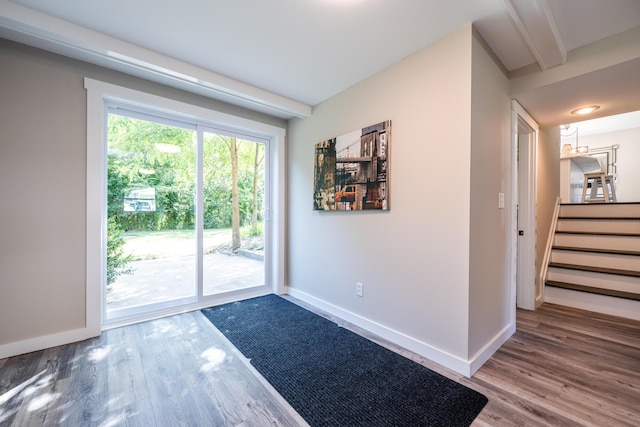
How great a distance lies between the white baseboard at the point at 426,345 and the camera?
178 centimetres

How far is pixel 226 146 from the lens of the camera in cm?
314

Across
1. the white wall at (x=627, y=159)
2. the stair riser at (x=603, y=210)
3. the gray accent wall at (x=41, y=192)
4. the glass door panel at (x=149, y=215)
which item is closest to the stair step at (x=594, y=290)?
the stair riser at (x=603, y=210)

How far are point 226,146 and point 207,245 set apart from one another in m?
1.21

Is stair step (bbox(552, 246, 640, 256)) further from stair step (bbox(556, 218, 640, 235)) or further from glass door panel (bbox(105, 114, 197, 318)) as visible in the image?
glass door panel (bbox(105, 114, 197, 318))

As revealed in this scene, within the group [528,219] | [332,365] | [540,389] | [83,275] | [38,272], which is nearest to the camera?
[540,389]

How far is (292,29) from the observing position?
6.02 ft

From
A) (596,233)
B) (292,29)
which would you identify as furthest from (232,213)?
(596,233)

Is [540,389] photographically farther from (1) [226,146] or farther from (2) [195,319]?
(1) [226,146]

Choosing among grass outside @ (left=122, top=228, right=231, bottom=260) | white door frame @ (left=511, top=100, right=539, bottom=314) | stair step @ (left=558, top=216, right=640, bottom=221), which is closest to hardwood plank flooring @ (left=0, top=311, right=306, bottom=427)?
grass outside @ (left=122, top=228, right=231, bottom=260)

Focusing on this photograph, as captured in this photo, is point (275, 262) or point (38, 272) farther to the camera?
point (275, 262)

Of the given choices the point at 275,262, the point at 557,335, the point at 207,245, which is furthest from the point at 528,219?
the point at 207,245

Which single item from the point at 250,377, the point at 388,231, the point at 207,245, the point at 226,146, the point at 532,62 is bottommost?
the point at 250,377

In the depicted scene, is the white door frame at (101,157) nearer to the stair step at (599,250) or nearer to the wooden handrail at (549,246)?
the wooden handrail at (549,246)

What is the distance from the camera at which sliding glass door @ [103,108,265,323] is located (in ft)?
8.21
